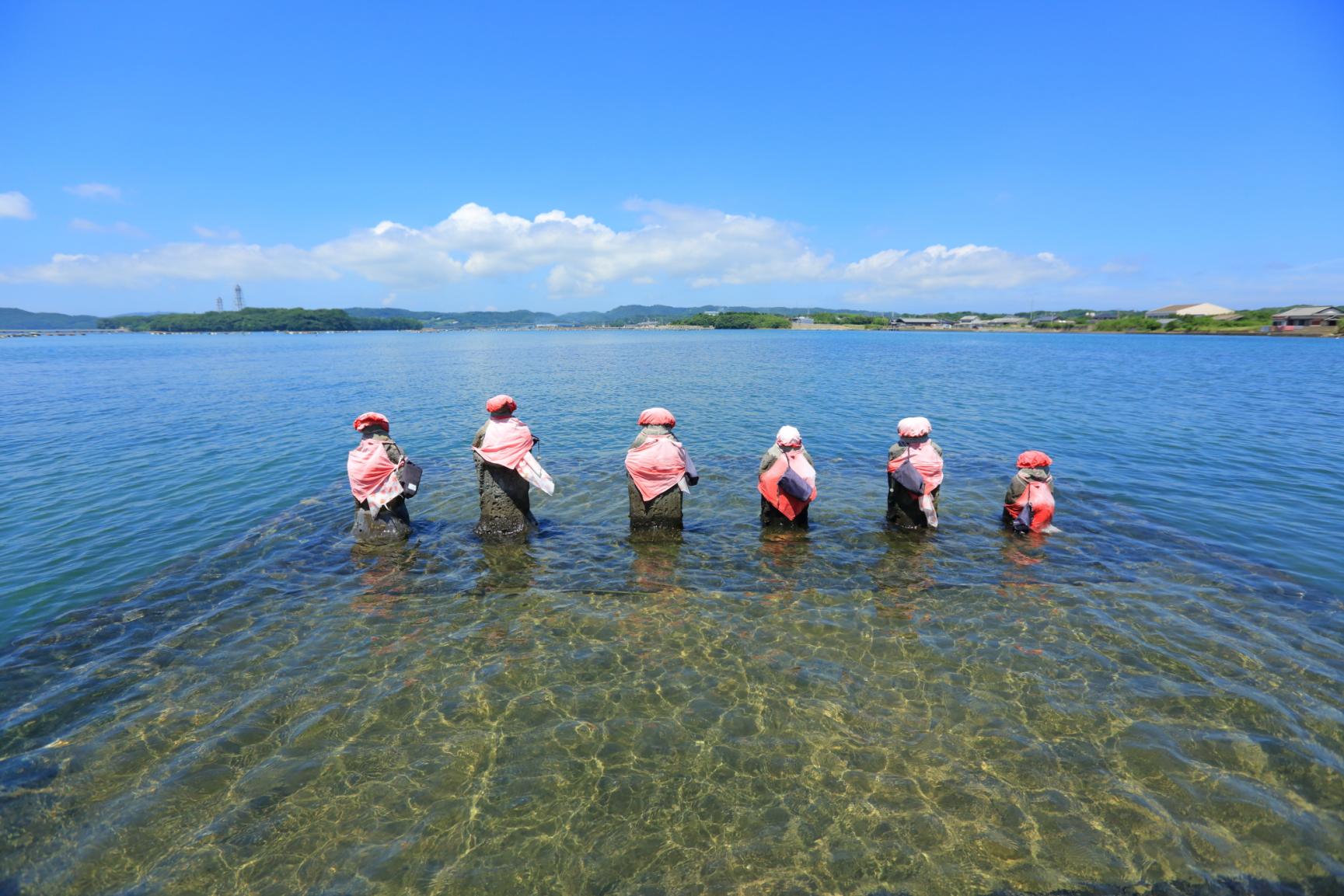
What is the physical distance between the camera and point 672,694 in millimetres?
7203

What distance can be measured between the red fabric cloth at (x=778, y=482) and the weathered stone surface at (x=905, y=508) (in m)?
1.83

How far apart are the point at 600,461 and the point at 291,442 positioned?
13262 mm

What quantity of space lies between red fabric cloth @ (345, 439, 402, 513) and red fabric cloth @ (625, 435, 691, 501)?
479 centimetres

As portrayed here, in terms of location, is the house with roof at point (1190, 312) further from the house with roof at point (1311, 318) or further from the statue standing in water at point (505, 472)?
the statue standing in water at point (505, 472)

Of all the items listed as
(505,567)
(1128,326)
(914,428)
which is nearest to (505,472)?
(505,567)

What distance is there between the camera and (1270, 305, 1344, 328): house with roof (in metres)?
114

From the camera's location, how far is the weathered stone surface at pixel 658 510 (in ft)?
39.3

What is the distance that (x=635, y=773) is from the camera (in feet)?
19.4

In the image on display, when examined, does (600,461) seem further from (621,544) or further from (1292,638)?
(1292,638)

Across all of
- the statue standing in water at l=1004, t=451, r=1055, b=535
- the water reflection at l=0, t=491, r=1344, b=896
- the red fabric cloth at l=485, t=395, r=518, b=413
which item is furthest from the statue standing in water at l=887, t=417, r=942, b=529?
the red fabric cloth at l=485, t=395, r=518, b=413

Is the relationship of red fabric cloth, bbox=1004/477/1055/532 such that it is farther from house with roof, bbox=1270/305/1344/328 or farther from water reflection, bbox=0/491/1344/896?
house with roof, bbox=1270/305/1344/328

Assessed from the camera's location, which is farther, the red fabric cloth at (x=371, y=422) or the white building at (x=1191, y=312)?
the white building at (x=1191, y=312)

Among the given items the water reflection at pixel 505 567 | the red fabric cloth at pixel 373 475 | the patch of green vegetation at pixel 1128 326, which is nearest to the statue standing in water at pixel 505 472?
the water reflection at pixel 505 567

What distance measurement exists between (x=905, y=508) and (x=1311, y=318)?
166m
